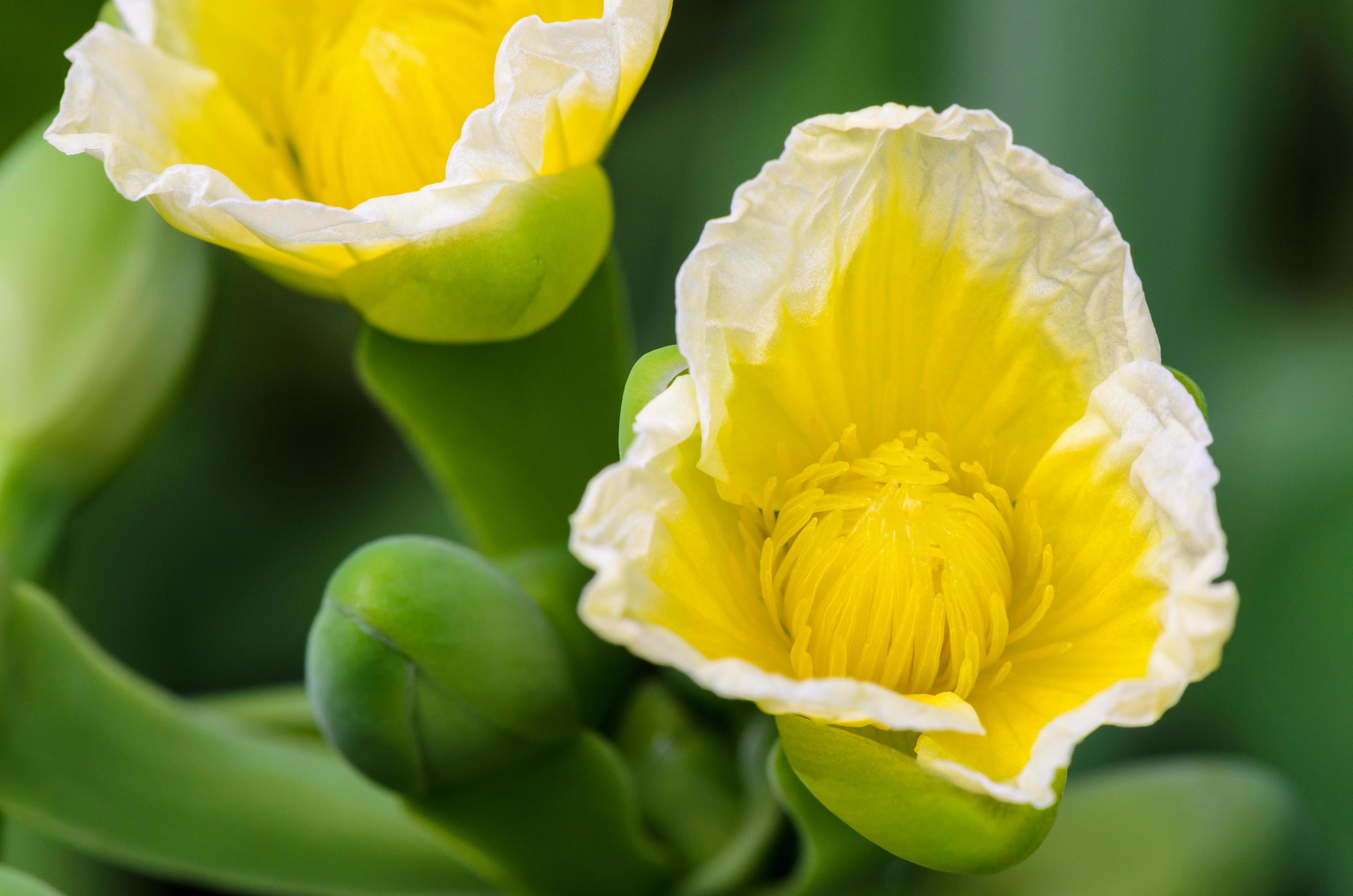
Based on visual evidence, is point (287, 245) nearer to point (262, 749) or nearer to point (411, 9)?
point (411, 9)

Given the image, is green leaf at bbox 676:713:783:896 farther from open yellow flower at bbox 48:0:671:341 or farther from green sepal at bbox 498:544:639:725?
open yellow flower at bbox 48:0:671:341

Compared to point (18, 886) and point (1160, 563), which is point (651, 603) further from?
point (18, 886)

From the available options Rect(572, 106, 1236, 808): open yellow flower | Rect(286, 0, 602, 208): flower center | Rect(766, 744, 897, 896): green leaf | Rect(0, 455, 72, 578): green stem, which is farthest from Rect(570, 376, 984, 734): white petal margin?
Rect(0, 455, 72, 578): green stem

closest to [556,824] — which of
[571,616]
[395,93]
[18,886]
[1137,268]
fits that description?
[571,616]

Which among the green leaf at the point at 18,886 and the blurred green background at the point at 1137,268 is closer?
the green leaf at the point at 18,886

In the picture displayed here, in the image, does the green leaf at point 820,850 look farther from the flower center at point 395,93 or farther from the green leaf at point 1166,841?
the flower center at point 395,93

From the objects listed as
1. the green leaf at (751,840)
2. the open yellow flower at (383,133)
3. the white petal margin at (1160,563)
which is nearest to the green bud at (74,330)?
the open yellow flower at (383,133)
